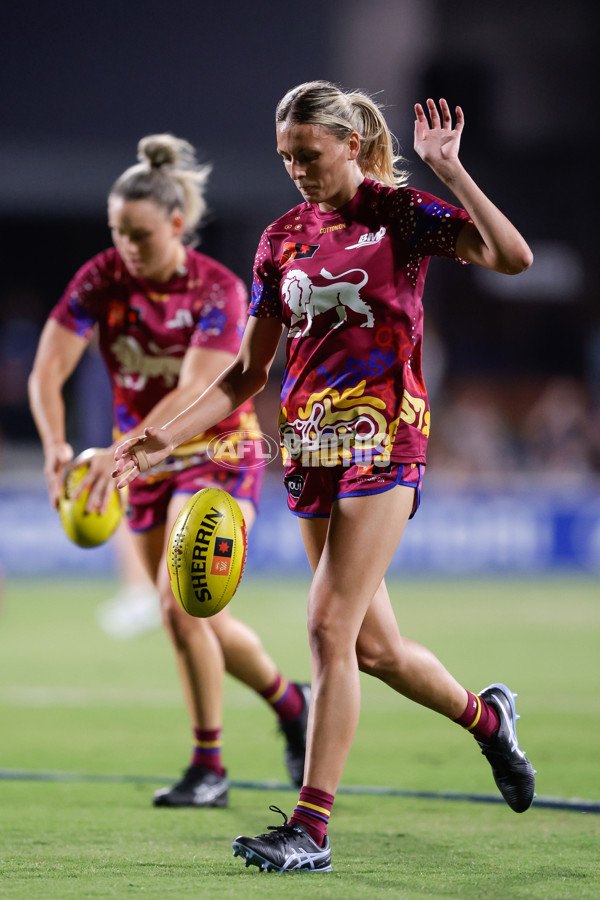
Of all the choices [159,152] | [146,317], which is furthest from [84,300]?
[159,152]

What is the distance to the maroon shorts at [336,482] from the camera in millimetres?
3838

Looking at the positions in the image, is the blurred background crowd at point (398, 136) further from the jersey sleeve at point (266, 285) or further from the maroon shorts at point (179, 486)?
the jersey sleeve at point (266, 285)

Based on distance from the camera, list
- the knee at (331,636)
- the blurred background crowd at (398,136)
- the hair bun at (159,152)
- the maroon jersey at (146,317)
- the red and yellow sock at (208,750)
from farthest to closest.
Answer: the blurred background crowd at (398,136), the hair bun at (159,152), the maroon jersey at (146,317), the red and yellow sock at (208,750), the knee at (331,636)

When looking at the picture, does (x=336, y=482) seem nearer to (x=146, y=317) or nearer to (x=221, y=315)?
(x=221, y=315)

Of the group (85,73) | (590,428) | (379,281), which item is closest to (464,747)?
(379,281)

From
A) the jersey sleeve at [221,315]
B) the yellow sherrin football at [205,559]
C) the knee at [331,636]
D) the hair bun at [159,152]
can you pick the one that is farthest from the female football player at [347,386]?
the hair bun at [159,152]

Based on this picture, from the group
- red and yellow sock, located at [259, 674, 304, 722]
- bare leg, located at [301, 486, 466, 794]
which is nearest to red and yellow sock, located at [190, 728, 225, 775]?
red and yellow sock, located at [259, 674, 304, 722]

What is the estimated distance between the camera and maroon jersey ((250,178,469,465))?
385cm

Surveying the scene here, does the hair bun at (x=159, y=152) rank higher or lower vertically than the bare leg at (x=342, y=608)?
higher

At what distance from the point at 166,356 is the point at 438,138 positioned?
1988 mm

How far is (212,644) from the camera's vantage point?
5.03m

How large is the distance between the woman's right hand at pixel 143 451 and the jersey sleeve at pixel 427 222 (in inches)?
38.2

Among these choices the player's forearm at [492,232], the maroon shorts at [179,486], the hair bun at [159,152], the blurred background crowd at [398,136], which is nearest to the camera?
the player's forearm at [492,232]

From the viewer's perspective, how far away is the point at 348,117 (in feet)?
12.9
